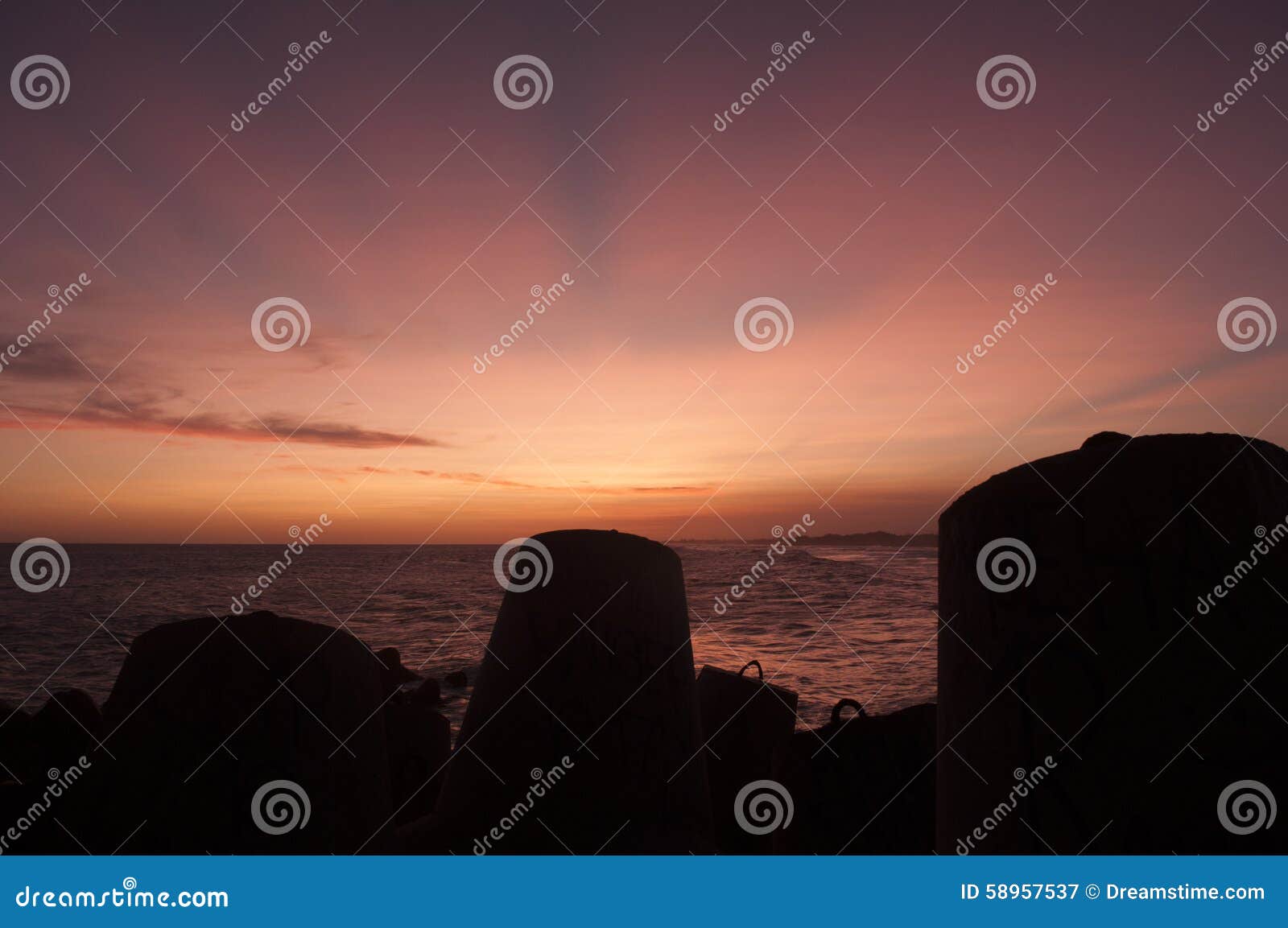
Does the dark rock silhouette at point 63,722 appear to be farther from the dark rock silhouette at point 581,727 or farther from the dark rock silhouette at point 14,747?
the dark rock silhouette at point 581,727

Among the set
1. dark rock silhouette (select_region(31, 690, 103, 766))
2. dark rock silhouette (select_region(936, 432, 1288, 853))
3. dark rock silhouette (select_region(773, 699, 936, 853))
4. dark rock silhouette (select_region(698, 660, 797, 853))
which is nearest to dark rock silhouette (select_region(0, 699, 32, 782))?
dark rock silhouette (select_region(31, 690, 103, 766))

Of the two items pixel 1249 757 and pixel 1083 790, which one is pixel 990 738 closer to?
pixel 1083 790

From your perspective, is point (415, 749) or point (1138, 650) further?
point (415, 749)

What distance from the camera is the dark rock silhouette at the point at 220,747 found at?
3.77 metres

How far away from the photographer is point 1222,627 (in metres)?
1.81

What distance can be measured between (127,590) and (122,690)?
6824cm

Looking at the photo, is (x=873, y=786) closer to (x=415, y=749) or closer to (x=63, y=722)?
(x=415, y=749)

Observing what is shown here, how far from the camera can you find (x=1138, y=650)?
72.6 inches

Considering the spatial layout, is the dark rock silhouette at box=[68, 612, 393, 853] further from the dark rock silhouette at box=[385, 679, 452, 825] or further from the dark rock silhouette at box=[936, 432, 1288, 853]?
the dark rock silhouette at box=[936, 432, 1288, 853]

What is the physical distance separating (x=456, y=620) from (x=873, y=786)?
126 ft

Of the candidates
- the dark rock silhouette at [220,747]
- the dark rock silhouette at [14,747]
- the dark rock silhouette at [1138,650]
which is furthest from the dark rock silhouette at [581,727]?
the dark rock silhouette at [14,747]

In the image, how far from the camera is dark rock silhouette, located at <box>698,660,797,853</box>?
590cm

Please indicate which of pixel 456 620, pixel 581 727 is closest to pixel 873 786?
pixel 581 727

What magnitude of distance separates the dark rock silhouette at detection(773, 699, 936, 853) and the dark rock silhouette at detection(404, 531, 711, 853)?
78 centimetres
